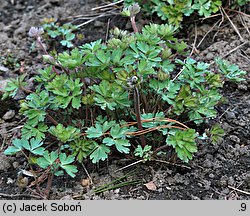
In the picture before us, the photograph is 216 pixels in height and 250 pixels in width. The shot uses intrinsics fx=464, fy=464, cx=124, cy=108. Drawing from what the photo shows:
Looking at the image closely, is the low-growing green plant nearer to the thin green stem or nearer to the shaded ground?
the shaded ground

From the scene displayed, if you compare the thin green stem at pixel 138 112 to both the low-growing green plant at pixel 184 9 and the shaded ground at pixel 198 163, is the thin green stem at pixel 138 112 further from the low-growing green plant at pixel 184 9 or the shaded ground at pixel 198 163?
the low-growing green plant at pixel 184 9

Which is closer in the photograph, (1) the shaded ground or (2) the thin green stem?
(2) the thin green stem

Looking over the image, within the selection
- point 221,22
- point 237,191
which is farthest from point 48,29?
point 237,191

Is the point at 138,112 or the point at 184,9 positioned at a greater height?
the point at 184,9

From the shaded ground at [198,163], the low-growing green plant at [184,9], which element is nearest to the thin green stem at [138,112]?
the shaded ground at [198,163]

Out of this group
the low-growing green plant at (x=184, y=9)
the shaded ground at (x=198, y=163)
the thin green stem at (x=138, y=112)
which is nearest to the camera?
the thin green stem at (x=138, y=112)

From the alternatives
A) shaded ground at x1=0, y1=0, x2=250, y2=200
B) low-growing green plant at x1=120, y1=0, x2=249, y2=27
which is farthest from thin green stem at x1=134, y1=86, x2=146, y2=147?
low-growing green plant at x1=120, y1=0, x2=249, y2=27

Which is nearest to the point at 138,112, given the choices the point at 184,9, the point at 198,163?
the point at 198,163

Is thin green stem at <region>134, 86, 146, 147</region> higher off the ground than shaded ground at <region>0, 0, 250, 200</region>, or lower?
higher

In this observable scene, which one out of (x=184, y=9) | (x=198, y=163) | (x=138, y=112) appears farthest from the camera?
(x=184, y=9)

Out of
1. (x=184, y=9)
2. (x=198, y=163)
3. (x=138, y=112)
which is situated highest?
(x=184, y=9)

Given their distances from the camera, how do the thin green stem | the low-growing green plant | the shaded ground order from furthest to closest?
the low-growing green plant
the shaded ground
the thin green stem

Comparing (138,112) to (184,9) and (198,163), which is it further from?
(184,9)

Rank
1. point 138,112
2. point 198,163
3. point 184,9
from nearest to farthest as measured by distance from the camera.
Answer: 1. point 138,112
2. point 198,163
3. point 184,9
